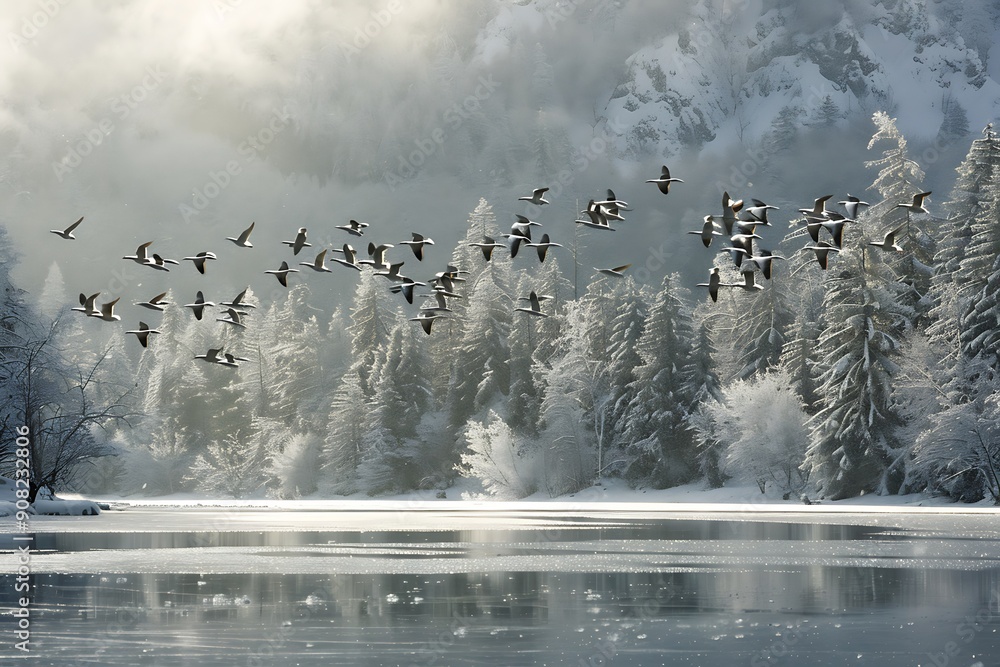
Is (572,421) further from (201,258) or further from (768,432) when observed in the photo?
(201,258)

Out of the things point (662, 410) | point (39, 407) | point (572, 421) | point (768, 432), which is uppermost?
point (662, 410)

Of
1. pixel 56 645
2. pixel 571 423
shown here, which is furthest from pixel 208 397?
pixel 56 645

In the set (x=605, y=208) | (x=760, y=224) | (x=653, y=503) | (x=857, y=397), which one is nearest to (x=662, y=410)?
(x=653, y=503)

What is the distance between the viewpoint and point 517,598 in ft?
79.8

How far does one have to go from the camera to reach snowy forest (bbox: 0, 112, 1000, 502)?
65500 millimetres

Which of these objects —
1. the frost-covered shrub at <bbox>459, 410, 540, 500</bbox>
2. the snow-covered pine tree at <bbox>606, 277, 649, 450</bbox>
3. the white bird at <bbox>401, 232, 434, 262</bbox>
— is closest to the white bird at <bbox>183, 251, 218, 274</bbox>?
the white bird at <bbox>401, 232, 434, 262</bbox>

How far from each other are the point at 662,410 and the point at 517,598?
62915mm

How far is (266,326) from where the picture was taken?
413 ft

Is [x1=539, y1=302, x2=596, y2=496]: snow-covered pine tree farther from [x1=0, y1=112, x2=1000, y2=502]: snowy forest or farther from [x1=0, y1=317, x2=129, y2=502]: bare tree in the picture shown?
[x1=0, y1=317, x2=129, y2=502]: bare tree

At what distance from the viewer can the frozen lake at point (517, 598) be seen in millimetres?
18141

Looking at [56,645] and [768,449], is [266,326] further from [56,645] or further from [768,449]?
Result: [56,645]

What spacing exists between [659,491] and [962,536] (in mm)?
44712

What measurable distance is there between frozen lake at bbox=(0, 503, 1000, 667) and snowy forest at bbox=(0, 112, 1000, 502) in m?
22.2

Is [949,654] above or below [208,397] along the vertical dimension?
below
